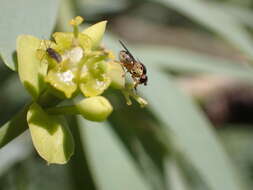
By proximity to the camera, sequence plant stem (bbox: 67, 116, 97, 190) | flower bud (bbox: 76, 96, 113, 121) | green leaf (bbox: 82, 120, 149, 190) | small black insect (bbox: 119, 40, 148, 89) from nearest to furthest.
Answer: flower bud (bbox: 76, 96, 113, 121)
small black insect (bbox: 119, 40, 148, 89)
green leaf (bbox: 82, 120, 149, 190)
plant stem (bbox: 67, 116, 97, 190)

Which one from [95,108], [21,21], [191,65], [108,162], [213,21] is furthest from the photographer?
[191,65]

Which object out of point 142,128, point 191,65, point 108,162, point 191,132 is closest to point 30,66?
point 108,162

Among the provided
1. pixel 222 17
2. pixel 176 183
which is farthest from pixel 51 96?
pixel 222 17

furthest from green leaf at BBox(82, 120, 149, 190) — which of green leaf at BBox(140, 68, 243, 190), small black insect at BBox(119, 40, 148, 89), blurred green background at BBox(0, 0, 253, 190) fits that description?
small black insect at BBox(119, 40, 148, 89)

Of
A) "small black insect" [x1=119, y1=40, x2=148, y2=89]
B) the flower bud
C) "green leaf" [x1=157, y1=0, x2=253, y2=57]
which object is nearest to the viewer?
the flower bud

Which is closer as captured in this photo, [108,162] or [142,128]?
[108,162]

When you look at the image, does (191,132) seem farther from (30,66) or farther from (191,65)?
(30,66)

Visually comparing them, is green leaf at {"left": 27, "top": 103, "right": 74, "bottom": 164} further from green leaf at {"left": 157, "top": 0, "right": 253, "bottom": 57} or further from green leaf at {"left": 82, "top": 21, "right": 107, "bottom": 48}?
green leaf at {"left": 157, "top": 0, "right": 253, "bottom": 57}
